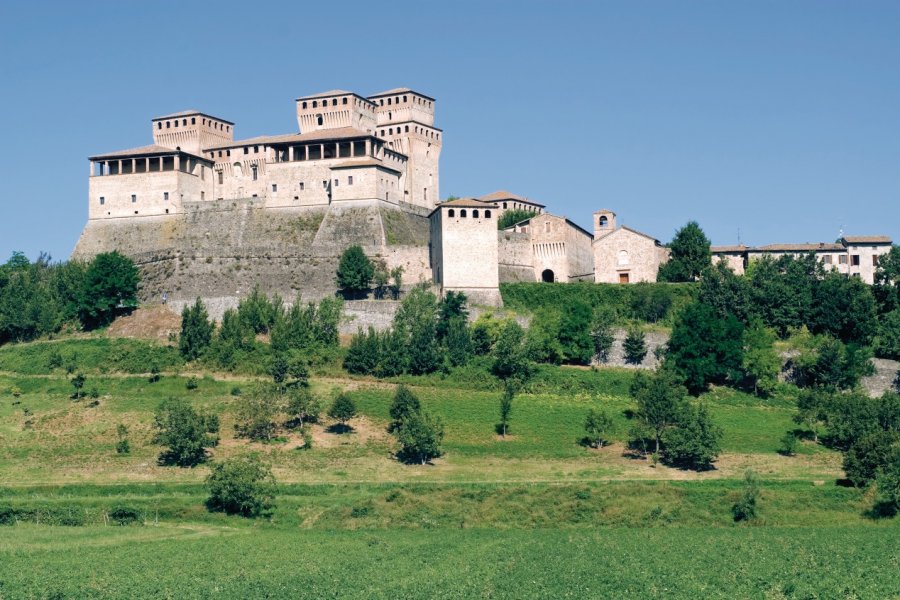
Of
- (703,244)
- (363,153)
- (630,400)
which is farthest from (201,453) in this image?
(703,244)

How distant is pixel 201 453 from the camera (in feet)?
201

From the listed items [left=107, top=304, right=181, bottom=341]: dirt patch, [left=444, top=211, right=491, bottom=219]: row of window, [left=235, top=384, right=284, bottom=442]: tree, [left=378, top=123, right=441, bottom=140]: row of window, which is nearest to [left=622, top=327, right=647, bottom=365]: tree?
[left=444, top=211, right=491, bottom=219]: row of window

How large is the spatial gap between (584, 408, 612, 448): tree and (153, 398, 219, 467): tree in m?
17.7

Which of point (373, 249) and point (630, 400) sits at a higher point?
point (373, 249)

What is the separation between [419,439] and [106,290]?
30.4 metres

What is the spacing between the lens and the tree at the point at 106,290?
82.3m

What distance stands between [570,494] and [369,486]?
28.3ft

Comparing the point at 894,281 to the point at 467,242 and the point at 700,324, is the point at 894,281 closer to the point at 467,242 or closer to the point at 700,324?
the point at 700,324

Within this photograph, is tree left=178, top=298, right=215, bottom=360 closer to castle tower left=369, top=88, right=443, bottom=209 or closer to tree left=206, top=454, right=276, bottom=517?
tree left=206, top=454, right=276, bottom=517

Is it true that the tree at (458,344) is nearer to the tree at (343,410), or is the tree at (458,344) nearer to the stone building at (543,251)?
the tree at (343,410)

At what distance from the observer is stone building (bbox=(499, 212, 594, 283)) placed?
8700 centimetres

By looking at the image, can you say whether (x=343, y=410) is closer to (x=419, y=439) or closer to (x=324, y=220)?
(x=419, y=439)

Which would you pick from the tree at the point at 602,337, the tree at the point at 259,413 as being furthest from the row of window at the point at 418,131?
the tree at the point at 259,413

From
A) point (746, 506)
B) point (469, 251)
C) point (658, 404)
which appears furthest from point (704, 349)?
point (746, 506)
